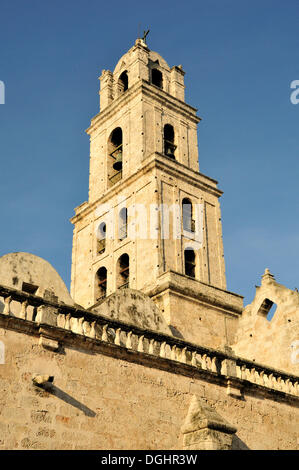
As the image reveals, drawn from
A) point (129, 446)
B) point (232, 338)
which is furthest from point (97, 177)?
point (129, 446)

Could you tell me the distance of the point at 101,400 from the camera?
12953 millimetres

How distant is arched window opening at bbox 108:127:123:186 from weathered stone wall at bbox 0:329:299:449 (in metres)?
19.9

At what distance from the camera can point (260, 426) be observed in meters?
16.1

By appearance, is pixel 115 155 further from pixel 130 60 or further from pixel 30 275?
pixel 30 275

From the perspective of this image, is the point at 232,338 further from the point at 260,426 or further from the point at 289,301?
the point at 260,426

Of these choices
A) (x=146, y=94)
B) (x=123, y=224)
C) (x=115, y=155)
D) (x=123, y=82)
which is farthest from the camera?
(x=123, y=82)

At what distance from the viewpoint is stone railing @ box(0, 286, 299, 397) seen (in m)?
12.8

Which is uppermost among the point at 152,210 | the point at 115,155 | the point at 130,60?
the point at 130,60

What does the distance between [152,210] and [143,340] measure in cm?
1517

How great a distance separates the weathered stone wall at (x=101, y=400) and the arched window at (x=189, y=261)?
575 inches

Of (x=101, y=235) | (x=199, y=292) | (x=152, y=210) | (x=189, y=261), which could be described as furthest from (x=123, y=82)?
(x=199, y=292)

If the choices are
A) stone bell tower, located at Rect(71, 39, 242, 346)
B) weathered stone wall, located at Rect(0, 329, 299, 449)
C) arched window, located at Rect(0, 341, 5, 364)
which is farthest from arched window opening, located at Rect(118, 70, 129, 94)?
arched window, located at Rect(0, 341, 5, 364)

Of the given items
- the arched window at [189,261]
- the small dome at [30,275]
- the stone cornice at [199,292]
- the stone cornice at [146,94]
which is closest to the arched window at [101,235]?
the arched window at [189,261]

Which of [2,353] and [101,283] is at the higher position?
[101,283]
